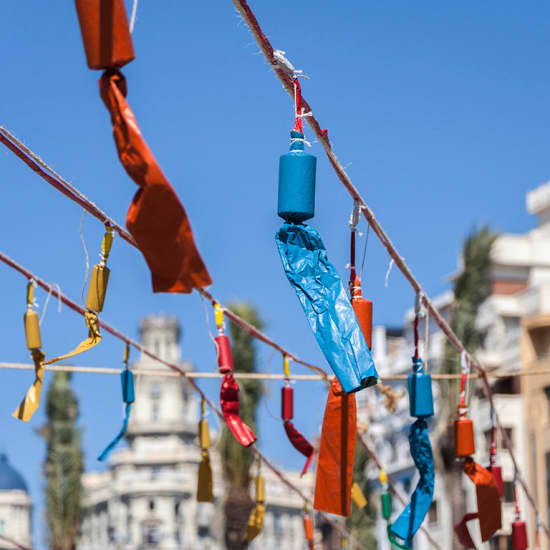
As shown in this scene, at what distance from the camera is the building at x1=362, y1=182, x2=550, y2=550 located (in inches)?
2077

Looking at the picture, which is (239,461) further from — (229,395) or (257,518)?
(229,395)

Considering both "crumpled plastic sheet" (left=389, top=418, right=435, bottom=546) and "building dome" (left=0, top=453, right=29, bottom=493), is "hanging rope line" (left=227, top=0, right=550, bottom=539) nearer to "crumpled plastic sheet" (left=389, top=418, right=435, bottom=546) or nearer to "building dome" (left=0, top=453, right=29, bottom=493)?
"crumpled plastic sheet" (left=389, top=418, right=435, bottom=546)

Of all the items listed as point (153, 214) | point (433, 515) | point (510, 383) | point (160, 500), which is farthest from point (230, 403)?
point (160, 500)

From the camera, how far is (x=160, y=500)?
108 meters

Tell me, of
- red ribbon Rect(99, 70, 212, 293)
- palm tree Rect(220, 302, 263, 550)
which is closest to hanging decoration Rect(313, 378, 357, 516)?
red ribbon Rect(99, 70, 212, 293)

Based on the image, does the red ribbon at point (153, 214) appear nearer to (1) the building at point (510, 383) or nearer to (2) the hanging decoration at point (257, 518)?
(2) the hanging decoration at point (257, 518)

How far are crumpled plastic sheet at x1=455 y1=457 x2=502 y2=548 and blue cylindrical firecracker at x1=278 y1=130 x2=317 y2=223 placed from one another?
5572 mm

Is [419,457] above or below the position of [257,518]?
below

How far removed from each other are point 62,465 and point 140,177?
1844 inches

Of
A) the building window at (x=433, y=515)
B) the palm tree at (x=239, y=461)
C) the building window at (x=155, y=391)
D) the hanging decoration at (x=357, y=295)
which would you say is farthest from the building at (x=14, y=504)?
the hanging decoration at (x=357, y=295)

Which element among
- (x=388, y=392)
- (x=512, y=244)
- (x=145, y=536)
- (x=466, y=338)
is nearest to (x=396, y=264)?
(x=388, y=392)

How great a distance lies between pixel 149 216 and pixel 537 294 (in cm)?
4889

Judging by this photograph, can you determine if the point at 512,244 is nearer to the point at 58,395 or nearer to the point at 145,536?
the point at 58,395

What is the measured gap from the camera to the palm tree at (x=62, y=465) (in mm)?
50250
